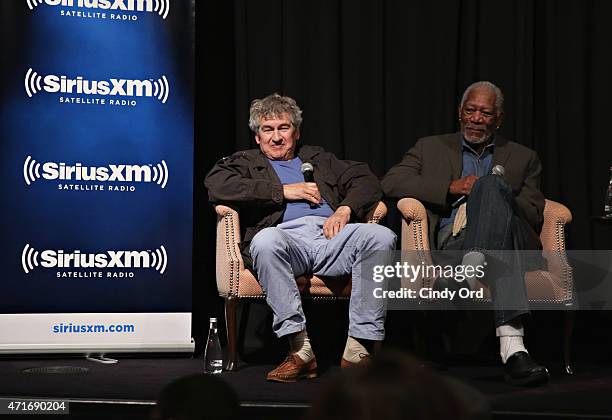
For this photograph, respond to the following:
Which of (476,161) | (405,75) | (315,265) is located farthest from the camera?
(405,75)

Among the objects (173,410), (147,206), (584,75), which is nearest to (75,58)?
(147,206)

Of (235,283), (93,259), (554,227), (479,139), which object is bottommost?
(235,283)

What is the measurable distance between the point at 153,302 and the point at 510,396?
162cm

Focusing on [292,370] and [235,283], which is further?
[235,283]

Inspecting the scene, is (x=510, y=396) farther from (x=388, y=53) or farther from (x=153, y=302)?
(x=388, y=53)

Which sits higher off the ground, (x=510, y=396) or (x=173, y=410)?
(x=173, y=410)

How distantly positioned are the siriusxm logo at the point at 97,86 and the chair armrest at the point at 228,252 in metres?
0.62

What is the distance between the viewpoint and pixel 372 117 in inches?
183

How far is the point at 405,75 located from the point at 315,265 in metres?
1.43

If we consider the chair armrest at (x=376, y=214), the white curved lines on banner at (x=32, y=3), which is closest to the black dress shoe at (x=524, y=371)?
the chair armrest at (x=376, y=214)

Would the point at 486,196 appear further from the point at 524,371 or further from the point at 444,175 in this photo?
the point at 524,371

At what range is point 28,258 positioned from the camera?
13.0 feet

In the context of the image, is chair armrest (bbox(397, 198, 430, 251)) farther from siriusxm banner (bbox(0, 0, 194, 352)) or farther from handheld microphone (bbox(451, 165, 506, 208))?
siriusxm banner (bbox(0, 0, 194, 352))

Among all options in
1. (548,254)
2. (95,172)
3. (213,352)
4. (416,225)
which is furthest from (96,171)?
(548,254)
